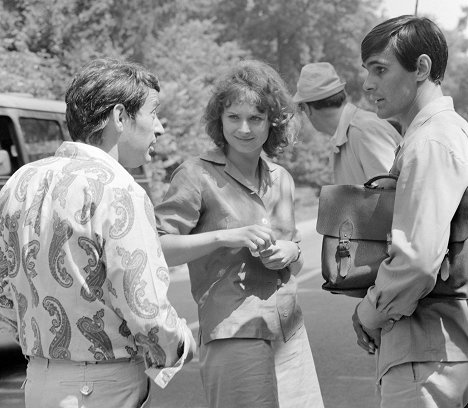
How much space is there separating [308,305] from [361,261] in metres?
8.37

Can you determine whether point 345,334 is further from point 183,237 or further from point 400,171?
point 400,171

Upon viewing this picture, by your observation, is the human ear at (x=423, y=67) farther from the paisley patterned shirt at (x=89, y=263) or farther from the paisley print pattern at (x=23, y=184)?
the paisley print pattern at (x=23, y=184)

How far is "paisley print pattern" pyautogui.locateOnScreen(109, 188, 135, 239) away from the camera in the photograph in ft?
8.29

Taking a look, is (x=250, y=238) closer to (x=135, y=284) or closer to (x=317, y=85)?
(x=135, y=284)

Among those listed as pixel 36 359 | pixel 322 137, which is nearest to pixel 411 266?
pixel 36 359

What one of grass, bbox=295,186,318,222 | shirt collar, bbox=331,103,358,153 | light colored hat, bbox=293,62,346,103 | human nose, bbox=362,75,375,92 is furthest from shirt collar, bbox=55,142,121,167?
grass, bbox=295,186,318,222

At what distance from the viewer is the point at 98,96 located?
2.71 metres

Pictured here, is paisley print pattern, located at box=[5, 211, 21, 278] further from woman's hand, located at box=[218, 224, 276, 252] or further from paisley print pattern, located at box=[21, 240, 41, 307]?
woman's hand, located at box=[218, 224, 276, 252]

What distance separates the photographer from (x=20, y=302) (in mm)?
2701

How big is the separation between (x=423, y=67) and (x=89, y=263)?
3.75ft

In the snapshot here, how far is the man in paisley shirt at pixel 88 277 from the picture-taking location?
99.8 inches

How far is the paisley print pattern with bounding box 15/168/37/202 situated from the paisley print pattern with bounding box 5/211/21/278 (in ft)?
0.15

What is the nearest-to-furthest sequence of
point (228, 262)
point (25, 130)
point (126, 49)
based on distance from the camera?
point (228, 262) → point (25, 130) → point (126, 49)

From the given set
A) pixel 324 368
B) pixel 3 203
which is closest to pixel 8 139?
pixel 324 368
